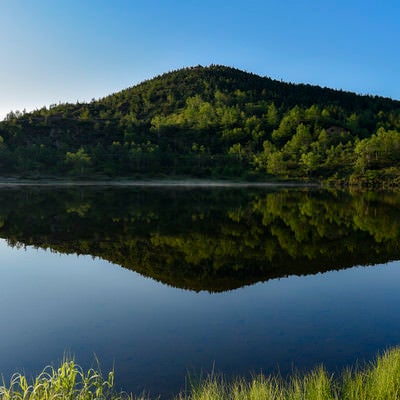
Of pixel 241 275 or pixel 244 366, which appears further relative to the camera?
pixel 241 275

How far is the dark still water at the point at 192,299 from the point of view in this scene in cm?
801

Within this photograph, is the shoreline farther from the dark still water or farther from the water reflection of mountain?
the dark still water

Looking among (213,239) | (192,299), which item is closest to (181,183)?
(213,239)

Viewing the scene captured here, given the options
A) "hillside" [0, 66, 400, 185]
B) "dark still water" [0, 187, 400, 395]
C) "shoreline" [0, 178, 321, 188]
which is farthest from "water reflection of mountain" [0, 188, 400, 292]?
"hillside" [0, 66, 400, 185]

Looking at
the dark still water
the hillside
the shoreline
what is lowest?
the dark still water

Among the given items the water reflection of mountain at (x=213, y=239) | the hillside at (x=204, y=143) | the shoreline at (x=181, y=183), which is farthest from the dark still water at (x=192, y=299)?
the hillside at (x=204, y=143)

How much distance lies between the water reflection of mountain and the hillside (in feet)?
227

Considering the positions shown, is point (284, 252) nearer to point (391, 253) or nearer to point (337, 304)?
point (391, 253)

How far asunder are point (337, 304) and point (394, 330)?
7.16 feet

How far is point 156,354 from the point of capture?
8047 millimetres

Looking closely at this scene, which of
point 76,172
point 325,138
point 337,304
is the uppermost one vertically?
point 325,138

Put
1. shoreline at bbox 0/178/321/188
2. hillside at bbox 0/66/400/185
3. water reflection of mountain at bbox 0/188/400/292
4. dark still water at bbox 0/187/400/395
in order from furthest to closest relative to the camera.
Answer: hillside at bbox 0/66/400/185 → shoreline at bbox 0/178/321/188 → water reflection of mountain at bbox 0/188/400/292 → dark still water at bbox 0/187/400/395

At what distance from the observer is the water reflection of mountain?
51.4 ft

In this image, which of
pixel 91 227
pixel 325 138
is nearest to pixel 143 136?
Answer: pixel 325 138
